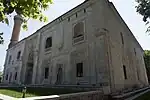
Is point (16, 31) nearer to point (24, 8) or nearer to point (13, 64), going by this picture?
point (13, 64)

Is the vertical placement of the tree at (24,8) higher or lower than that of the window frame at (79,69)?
higher

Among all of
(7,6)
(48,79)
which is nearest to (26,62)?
(48,79)

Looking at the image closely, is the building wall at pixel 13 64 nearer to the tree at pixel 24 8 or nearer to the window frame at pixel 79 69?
the window frame at pixel 79 69

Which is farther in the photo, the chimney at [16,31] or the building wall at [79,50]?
the chimney at [16,31]

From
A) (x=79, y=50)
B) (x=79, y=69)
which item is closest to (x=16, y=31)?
(x=79, y=50)

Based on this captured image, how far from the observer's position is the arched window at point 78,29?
40.1 ft

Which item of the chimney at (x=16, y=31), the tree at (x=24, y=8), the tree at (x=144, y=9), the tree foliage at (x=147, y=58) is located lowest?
the tree at (x=24, y=8)

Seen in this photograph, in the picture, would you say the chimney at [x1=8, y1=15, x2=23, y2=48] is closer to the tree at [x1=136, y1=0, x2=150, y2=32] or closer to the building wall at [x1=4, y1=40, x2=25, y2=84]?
the building wall at [x1=4, y1=40, x2=25, y2=84]

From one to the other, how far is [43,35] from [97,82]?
11124 millimetres

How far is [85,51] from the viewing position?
11.0 meters

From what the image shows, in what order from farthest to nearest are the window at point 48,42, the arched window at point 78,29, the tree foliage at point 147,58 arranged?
the tree foliage at point 147,58, the window at point 48,42, the arched window at point 78,29

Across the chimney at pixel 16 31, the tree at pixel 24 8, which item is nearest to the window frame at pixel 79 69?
the tree at pixel 24 8

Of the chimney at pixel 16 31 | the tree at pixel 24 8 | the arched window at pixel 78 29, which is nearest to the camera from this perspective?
the tree at pixel 24 8

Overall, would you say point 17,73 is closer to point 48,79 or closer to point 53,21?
point 48,79
